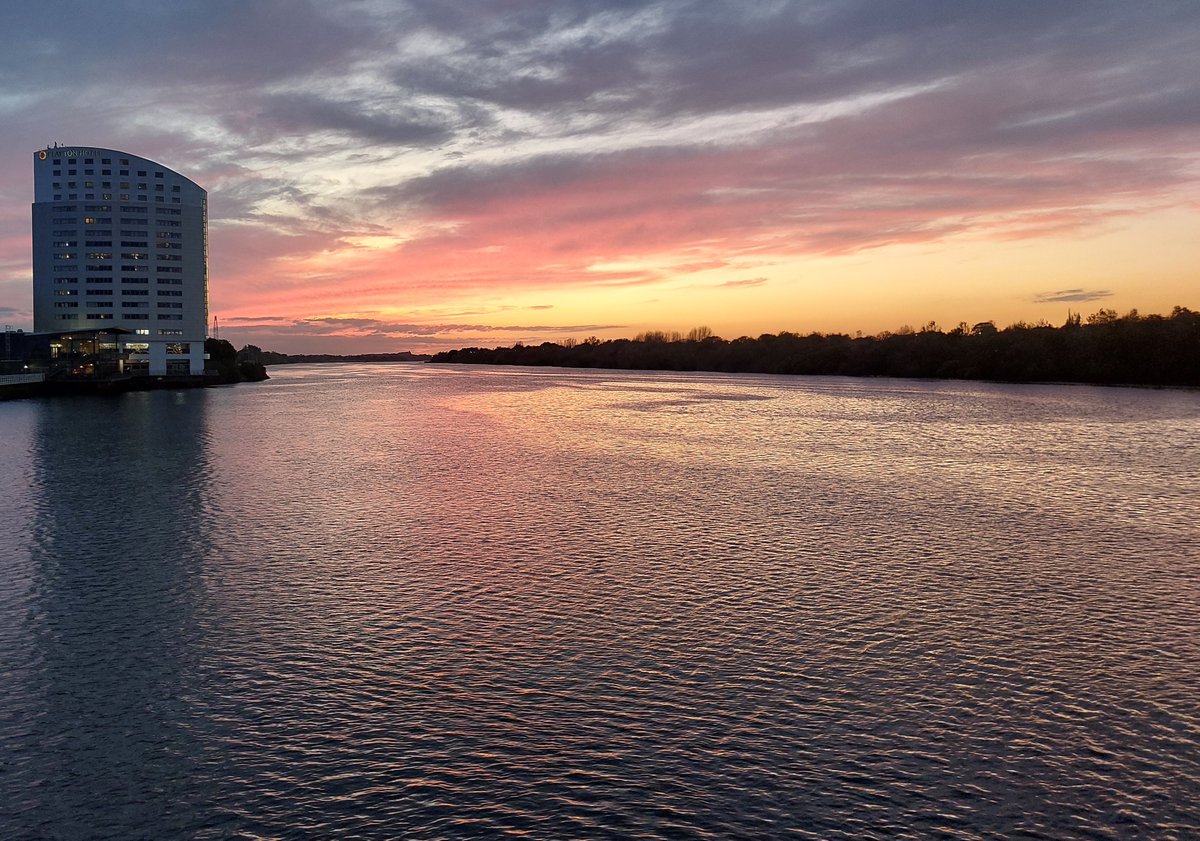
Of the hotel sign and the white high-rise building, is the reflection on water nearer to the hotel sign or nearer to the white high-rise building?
the white high-rise building

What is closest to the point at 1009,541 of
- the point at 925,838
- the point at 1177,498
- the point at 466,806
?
the point at 1177,498

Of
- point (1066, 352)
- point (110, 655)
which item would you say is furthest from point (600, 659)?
point (1066, 352)

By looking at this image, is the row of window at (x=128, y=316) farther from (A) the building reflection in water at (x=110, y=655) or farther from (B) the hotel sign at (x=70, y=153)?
(A) the building reflection in water at (x=110, y=655)

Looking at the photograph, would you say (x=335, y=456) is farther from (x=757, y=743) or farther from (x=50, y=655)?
(x=757, y=743)

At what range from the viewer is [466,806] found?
Answer: 34.6 feet

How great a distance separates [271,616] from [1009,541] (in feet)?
73.3

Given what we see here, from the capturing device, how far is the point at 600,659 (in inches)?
612

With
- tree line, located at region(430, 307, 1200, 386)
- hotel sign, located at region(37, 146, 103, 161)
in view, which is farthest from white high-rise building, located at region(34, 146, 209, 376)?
tree line, located at region(430, 307, 1200, 386)

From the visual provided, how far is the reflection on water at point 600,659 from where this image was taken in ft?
35.0

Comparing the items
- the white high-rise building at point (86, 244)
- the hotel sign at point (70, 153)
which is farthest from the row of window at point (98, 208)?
the hotel sign at point (70, 153)

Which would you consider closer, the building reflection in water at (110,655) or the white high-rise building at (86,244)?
the building reflection in water at (110,655)

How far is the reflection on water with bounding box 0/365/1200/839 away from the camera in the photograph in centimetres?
1066

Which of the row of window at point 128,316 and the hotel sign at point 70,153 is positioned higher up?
the hotel sign at point 70,153

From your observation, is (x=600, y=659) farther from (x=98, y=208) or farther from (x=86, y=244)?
(x=98, y=208)
